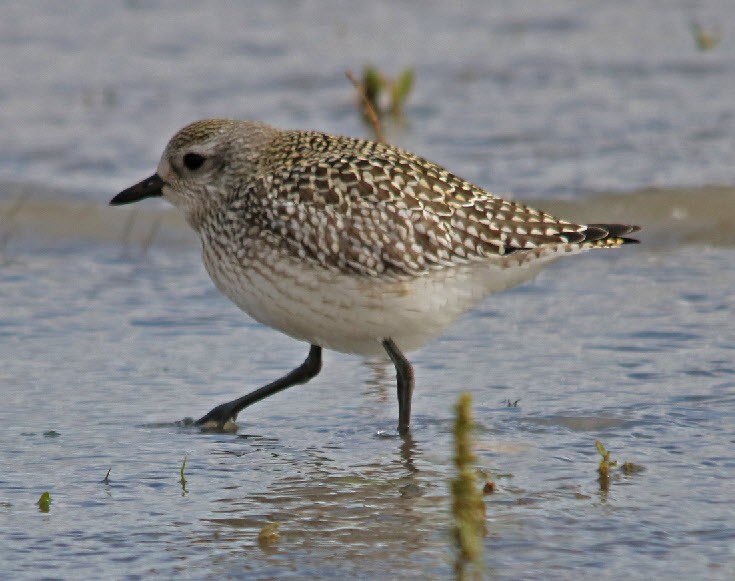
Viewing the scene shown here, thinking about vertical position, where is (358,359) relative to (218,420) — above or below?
above

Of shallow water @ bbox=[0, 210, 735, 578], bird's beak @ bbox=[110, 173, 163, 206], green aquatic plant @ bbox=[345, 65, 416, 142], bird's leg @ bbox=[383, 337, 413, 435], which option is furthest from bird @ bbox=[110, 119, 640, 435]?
green aquatic plant @ bbox=[345, 65, 416, 142]

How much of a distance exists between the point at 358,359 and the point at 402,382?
4.40 feet

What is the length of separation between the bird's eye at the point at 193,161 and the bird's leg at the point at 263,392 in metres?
1.13

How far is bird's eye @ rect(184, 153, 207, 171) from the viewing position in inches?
314

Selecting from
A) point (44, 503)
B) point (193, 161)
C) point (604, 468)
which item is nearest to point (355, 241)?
point (193, 161)

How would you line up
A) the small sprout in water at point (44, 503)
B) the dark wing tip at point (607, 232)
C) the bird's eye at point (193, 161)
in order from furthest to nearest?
the bird's eye at point (193, 161)
the dark wing tip at point (607, 232)
the small sprout in water at point (44, 503)

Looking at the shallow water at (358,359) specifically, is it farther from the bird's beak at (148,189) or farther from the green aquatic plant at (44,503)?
the bird's beak at (148,189)

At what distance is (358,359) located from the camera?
8977 mm

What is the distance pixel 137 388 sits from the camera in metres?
8.36

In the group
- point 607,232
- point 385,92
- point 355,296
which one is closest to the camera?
point 355,296

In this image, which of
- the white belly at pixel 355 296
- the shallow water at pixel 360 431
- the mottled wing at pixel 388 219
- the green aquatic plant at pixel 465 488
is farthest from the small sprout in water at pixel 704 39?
the green aquatic plant at pixel 465 488

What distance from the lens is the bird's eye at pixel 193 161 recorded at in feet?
26.2

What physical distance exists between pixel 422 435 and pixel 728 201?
4.91 m

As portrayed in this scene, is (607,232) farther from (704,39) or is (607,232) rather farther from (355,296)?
(704,39)
